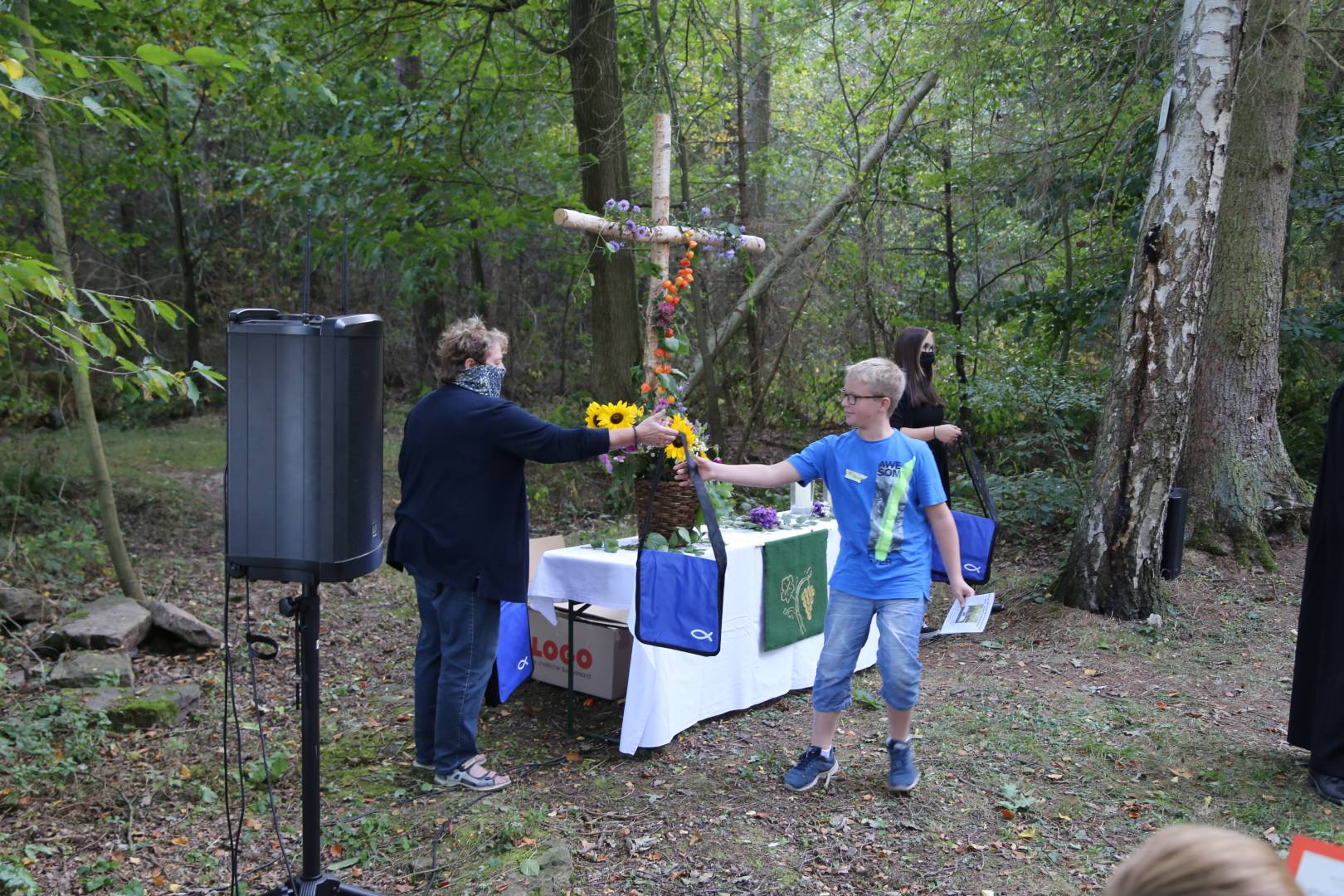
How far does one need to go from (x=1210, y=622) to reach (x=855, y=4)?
714cm

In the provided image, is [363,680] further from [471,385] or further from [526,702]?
[471,385]

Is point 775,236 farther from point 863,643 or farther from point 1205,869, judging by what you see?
point 1205,869

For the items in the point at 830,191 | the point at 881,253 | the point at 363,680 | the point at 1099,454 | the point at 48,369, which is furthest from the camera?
the point at 48,369

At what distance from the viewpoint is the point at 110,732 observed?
459cm

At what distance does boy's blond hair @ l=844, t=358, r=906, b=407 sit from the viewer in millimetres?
3727

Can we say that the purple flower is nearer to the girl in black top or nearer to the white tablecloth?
the white tablecloth

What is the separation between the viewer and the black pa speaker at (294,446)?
2676 mm

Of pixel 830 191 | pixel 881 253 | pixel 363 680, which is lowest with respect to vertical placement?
pixel 363 680

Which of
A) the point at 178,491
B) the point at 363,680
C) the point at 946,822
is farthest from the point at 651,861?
the point at 178,491

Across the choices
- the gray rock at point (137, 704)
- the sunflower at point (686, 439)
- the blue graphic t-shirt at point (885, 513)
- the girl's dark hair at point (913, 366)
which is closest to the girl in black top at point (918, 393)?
the girl's dark hair at point (913, 366)

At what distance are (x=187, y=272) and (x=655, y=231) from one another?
15.1 meters

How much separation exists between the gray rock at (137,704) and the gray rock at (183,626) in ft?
3.14

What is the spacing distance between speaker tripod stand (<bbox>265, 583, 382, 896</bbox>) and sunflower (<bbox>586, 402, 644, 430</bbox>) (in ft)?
4.93

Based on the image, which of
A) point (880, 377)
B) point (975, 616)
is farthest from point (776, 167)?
point (880, 377)
